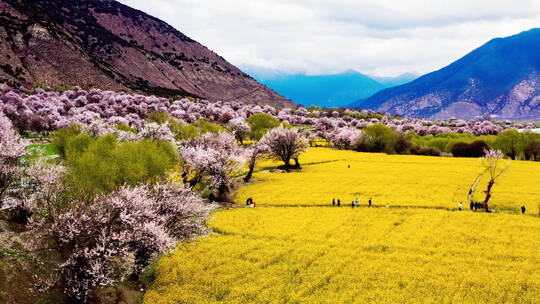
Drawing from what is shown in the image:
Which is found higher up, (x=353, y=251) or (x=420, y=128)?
(x=420, y=128)

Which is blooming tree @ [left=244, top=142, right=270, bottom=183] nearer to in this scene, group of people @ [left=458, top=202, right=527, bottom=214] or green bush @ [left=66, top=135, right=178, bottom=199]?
green bush @ [left=66, top=135, right=178, bottom=199]

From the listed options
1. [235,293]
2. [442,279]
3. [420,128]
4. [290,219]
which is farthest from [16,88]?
[420,128]

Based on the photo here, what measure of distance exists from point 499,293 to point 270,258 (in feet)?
53.8

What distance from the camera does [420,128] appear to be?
154 metres

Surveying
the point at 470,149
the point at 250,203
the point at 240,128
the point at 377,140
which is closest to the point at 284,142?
the point at 250,203

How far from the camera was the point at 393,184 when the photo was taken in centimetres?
5916

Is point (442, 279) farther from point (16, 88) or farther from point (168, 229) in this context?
point (16, 88)

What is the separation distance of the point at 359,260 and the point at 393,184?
31567 mm

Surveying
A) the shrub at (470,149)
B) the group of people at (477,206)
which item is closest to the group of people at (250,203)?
the group of people at (477,206)

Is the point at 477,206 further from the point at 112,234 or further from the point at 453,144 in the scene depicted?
the point at 453,144

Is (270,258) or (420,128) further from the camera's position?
(420,128)

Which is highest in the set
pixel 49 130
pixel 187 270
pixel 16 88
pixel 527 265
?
pixel 16 88

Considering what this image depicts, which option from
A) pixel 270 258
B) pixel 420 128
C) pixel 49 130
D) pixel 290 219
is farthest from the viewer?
pixel 420 128

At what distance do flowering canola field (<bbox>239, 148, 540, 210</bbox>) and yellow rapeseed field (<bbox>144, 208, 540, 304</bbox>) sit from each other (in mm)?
6661
